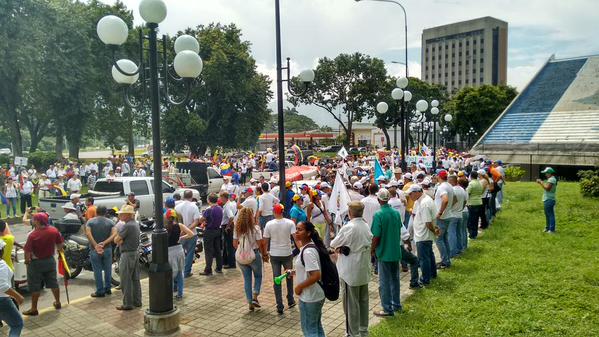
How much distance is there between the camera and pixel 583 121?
32688mm

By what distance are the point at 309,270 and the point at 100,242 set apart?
4.85 meters

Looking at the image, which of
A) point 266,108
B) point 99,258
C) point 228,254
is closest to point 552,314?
point 228,254

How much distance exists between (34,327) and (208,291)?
2.85m

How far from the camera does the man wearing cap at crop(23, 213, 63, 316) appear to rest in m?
7.56

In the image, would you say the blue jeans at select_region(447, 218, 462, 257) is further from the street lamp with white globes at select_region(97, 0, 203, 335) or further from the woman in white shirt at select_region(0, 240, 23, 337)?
the woman in white shirt at select_region(0, 240, 23, 337)

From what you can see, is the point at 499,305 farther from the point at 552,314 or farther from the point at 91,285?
the point at 91,285

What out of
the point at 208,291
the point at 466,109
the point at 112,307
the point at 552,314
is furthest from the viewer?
the point at 466,109

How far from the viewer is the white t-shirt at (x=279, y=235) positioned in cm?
729

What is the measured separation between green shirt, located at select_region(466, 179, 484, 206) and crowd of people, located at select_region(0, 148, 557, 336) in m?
0.02

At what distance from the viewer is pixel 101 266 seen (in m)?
8.59

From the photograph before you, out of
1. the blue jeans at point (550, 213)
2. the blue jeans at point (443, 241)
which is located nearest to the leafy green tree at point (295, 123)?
the blue jeans at point (550, 213)

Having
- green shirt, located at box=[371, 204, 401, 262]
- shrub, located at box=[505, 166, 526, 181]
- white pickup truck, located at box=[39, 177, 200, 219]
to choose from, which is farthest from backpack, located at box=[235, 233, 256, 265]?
shrub, located at box=[505, 166, 526, 181]

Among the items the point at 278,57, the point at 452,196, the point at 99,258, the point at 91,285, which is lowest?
the point at 91,285

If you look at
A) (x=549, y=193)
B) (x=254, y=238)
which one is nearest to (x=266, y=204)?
(x=254, y=238)
